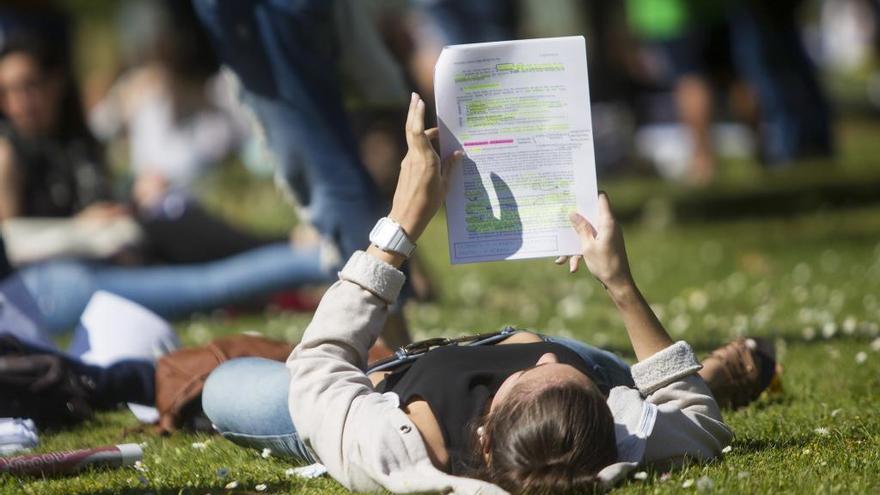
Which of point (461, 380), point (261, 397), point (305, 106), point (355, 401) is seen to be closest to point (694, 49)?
point (305, 106)

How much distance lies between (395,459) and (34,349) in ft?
6.59

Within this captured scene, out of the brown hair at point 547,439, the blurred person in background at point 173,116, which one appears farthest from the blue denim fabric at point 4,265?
the blurred person in background at point 173,116

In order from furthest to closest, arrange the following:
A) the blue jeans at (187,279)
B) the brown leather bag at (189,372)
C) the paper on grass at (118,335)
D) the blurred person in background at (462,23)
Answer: the blurred person in background at (462,23) → the blue jeans at (187,279) → the paper on grass at (118,335) → the brown leather bag at (189,372)

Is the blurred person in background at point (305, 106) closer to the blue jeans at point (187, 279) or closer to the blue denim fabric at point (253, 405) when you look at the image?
the blue denim fabric at point (253, 405)

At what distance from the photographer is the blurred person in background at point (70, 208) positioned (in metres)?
6.69

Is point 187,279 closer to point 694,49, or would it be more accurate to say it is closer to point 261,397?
point 261,397

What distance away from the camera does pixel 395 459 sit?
3113mm

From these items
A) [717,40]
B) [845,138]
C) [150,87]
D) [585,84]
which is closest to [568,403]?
[585,84]

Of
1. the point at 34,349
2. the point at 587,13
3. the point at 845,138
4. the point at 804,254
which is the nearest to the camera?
the point at 34,349

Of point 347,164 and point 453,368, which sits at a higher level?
point 347,164

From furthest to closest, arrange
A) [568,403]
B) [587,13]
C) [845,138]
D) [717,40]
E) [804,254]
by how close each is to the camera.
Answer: [587,13] < [845,138] < [717,40] < [804,254] < [568,403]

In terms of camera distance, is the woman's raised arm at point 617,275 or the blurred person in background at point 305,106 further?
the blurred person in background at point 305,106

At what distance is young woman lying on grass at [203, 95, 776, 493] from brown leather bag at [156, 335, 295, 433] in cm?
64

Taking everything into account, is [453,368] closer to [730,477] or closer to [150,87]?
[730,477]
